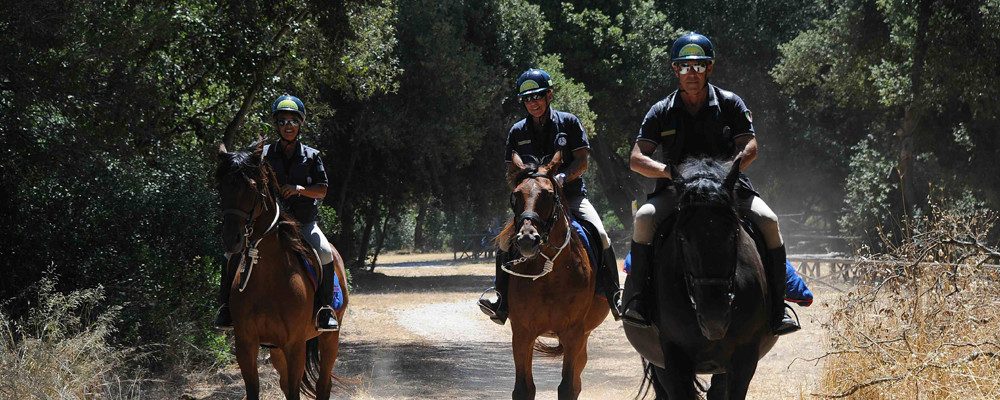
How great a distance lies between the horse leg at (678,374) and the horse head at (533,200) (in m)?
1.69

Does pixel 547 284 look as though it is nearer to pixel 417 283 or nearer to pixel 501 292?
pixel 501 292

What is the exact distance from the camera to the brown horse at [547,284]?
821cm

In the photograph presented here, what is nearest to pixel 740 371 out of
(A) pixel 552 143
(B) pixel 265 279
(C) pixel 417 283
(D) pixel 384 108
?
(A) pixel 552 143

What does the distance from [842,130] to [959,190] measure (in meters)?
11.8

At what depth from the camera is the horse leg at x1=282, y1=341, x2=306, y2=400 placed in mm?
8812

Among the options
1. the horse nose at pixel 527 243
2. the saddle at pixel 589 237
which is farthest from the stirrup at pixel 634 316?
the saddle at pixel 589 237

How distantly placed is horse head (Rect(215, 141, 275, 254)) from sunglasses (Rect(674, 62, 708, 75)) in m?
3.54

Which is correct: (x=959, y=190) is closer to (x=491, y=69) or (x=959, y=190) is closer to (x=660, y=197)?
(x=491, y=69)

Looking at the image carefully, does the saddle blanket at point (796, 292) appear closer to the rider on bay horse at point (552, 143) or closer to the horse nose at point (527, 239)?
the horse nose at point (527, 239)

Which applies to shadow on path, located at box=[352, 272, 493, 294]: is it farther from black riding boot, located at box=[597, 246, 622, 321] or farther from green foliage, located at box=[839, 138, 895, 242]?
black riding boot, located at box=[597, 246, 622, 321]

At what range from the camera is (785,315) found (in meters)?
6.69

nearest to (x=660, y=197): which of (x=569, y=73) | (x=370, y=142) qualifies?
(x=370, y=142)

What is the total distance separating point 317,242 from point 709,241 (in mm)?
4611

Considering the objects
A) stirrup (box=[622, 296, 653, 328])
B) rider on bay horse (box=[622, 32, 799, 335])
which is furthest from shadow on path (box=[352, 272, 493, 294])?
stirrup (box=[622, 296, 653, 328])
